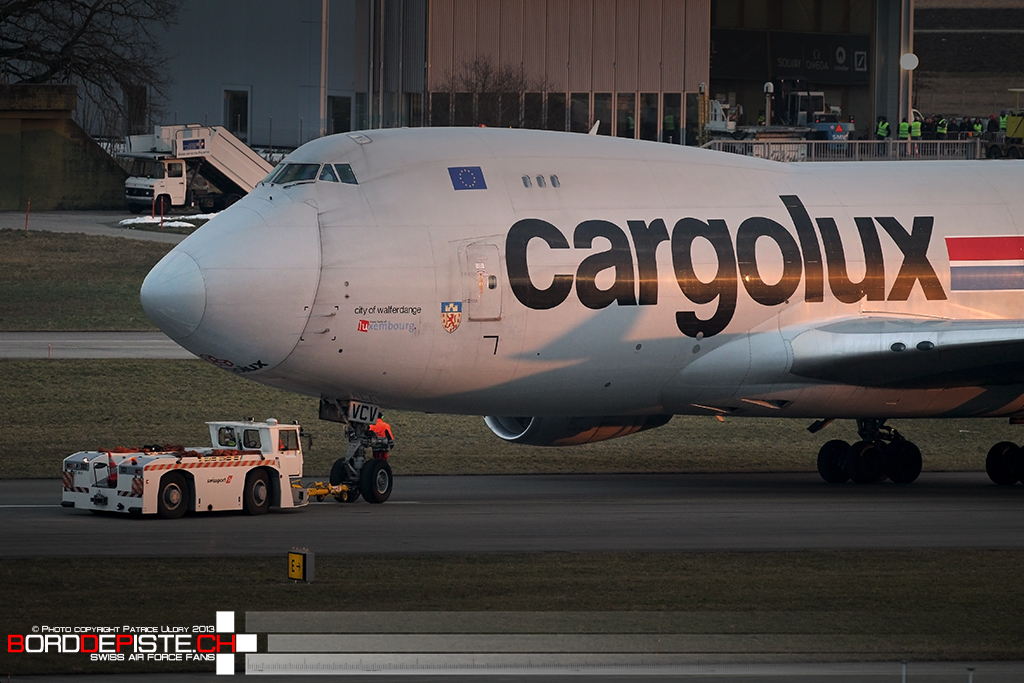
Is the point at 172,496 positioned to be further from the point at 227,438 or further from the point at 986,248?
the point at 986,248

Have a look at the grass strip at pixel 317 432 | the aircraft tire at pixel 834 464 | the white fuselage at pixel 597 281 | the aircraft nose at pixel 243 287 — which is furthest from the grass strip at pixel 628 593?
the grass strip at pixel 317 432

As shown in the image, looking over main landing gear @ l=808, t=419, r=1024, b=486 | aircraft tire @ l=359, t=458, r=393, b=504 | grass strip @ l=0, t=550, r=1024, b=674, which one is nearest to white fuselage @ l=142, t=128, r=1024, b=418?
aircraft tire @ l=359, t=458, r=393, b=504

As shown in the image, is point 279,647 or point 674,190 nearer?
point 279,647

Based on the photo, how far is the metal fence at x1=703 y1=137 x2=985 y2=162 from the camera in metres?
63.5

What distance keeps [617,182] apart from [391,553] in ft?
26.3

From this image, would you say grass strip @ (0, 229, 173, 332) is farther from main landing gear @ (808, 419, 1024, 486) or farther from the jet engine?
main landing gear @ (808, 419, 1024, 486)

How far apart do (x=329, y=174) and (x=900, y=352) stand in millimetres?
9509

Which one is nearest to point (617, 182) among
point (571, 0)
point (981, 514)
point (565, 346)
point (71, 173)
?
point (565, 346)

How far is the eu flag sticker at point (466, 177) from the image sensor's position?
944 inches

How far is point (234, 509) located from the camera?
77.2 feet

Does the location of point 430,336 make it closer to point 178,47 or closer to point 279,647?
point 279,647

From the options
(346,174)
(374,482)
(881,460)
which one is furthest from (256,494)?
(881,460)

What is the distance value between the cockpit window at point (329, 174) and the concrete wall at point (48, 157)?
170 feet

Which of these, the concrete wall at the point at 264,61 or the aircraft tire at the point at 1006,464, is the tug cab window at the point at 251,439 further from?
the concrete wall at the point at 264,61
